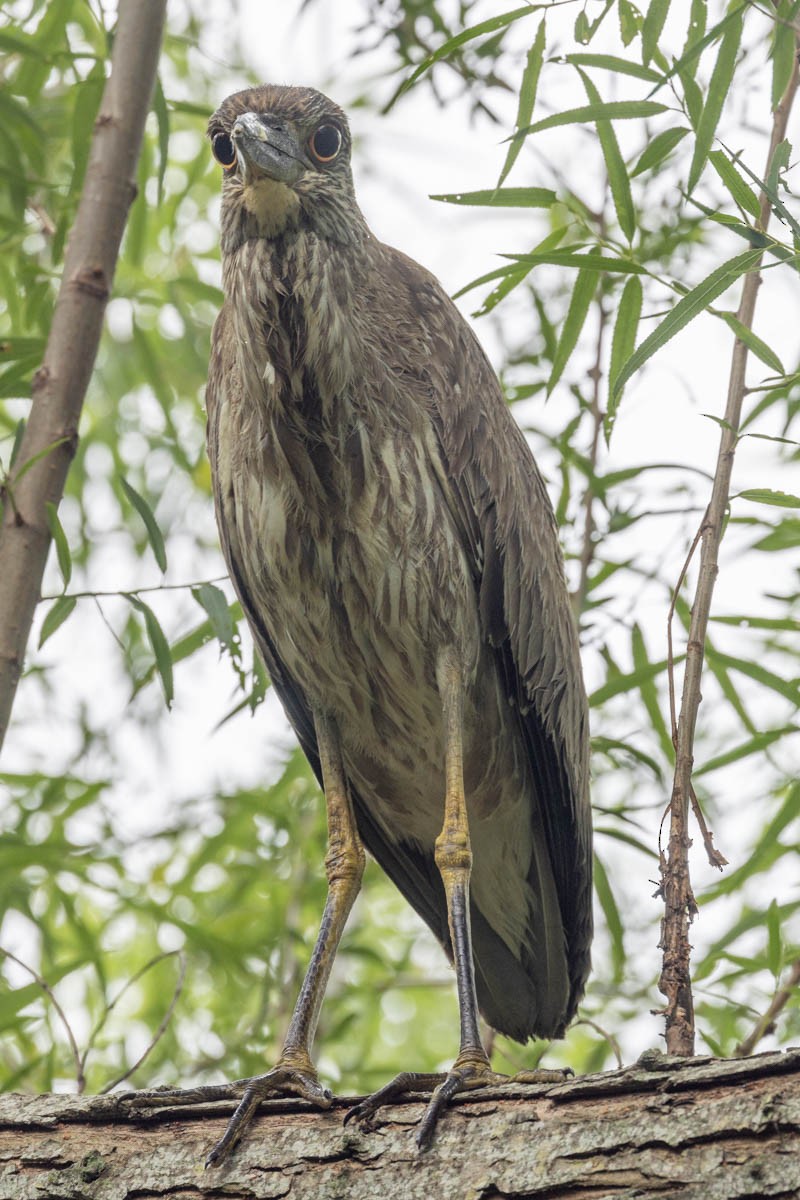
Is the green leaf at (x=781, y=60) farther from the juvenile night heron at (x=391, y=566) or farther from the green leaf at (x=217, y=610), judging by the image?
the green leaf at (x=217, y=610)

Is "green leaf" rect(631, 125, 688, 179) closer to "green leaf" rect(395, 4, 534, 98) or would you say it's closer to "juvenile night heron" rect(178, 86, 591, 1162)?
"green leaf" rect(395, 4, 534, 98)

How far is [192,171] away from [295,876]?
8.48ft

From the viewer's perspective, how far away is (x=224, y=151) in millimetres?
3457

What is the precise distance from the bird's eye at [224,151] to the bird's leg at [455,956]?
133 cm

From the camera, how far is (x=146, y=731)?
5578mm

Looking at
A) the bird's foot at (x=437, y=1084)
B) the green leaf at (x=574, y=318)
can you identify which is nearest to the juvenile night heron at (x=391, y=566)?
the bird's foot at (x=437, y=1084)

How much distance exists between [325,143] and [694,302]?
125 centimetres

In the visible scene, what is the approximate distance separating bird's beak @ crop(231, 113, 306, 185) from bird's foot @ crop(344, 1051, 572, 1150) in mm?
2051

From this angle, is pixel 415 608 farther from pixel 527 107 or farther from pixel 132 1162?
pixel 132 1162

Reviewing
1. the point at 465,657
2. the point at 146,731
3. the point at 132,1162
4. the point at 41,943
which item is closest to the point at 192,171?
the point at 146,731

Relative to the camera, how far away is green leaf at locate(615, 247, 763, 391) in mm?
2693

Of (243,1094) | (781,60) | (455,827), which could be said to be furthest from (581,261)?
(243,1094)

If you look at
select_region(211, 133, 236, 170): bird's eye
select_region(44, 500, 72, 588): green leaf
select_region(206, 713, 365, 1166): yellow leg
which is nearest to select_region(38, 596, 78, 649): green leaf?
select_region(44, 500, 72, 588): green leaf

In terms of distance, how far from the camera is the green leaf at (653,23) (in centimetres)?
302
